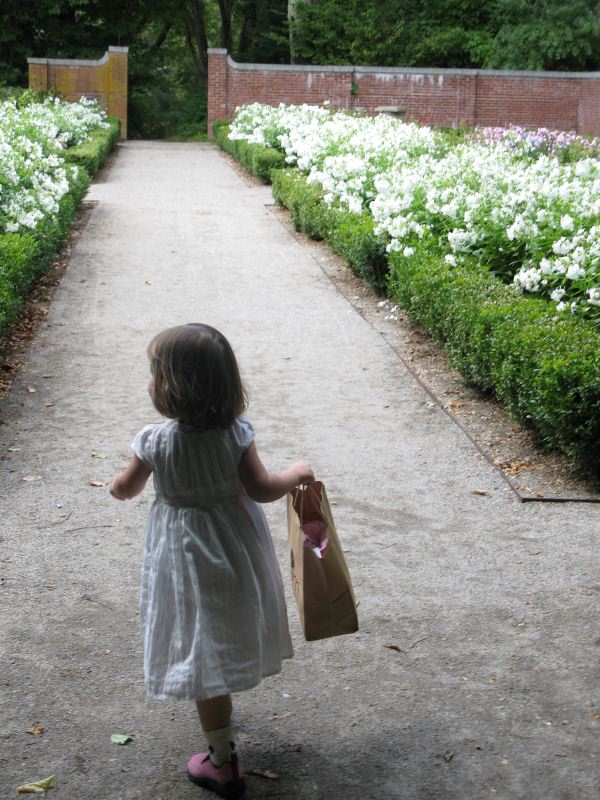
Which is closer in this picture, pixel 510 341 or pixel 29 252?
pixel 510 341

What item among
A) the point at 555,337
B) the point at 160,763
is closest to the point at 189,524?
the point at 160,763

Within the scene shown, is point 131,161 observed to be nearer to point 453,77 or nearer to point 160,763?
point 453,77

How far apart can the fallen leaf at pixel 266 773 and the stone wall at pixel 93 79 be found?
111ft

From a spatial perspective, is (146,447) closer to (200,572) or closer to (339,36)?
(200,572)

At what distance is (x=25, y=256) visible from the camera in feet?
28.3

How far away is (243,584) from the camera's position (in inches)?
111

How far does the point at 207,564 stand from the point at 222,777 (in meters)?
0.60

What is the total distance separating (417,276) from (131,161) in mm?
17680

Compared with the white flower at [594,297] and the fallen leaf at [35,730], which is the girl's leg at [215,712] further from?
the white flower at [594,297]

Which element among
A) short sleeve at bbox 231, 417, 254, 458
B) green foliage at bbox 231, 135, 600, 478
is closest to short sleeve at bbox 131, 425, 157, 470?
short sleeve at bbox 231, 417, 254, 458

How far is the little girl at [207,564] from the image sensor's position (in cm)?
276

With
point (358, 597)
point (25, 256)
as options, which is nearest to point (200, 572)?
point (358, 597)

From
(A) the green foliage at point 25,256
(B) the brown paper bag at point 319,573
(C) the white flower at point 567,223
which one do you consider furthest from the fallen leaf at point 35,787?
(C) the white flower at point 567,223

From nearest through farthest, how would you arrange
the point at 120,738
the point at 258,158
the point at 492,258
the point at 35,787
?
the point at 35,787 → the point at 120,738 → the point at 492,258 → the point at 258,158
